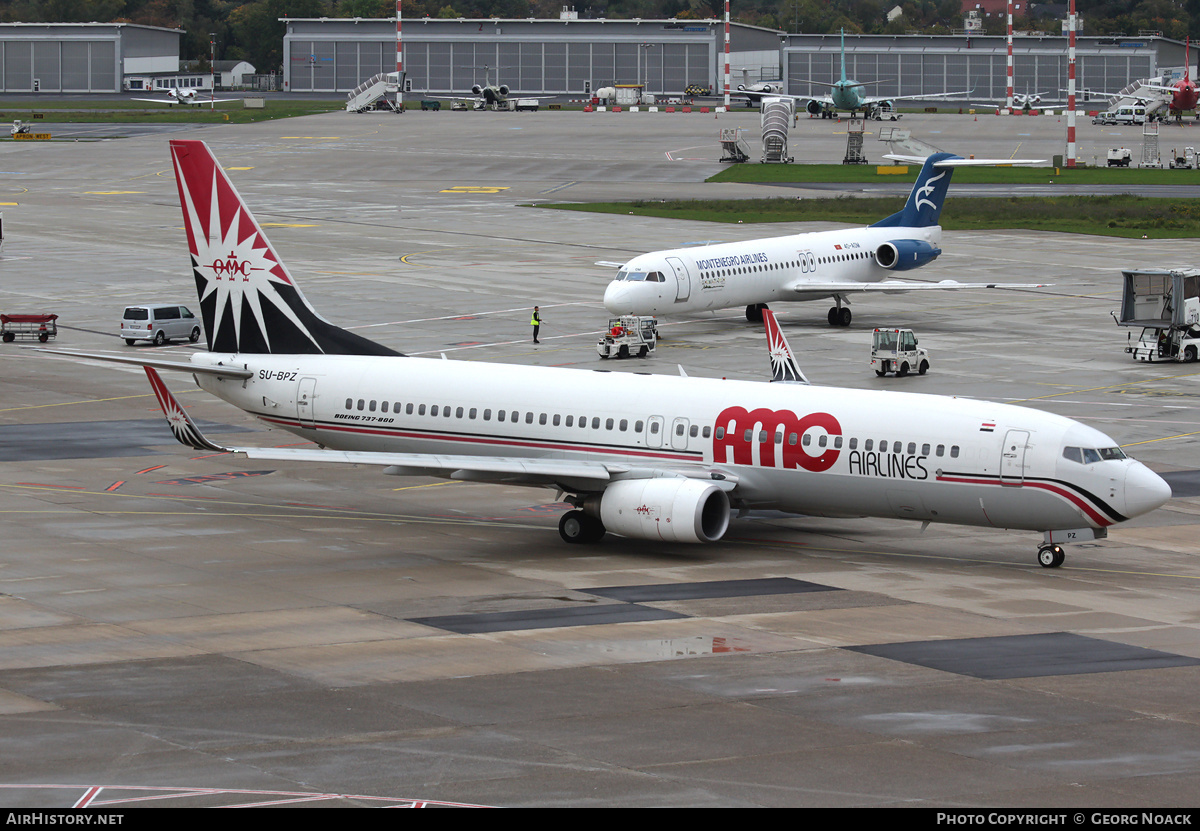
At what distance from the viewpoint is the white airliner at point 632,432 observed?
36.7 metres

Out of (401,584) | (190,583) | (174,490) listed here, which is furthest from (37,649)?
(174,490)

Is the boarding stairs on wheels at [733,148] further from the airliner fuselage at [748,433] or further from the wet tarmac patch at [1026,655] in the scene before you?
the wet tarmac patch at [1026,655]

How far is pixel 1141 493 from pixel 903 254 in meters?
45.4

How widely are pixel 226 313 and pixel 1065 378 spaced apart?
33.6m

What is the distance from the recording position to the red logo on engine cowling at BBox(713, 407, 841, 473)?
38.2 m

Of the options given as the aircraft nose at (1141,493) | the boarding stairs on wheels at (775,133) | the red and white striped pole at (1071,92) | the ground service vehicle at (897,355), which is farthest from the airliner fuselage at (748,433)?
the boarding stairs on wheels at (775,133)

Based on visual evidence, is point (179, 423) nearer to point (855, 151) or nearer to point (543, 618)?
point (543, 618)

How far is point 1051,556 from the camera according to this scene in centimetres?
3734

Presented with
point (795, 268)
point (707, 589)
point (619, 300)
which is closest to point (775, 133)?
point (795, 268)

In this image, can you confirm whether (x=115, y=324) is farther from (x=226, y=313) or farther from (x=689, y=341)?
(x=226, y=313)

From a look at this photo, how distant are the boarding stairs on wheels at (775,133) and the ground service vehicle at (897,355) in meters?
99.9

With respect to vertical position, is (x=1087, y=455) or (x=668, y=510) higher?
(x=1087, y=455)
